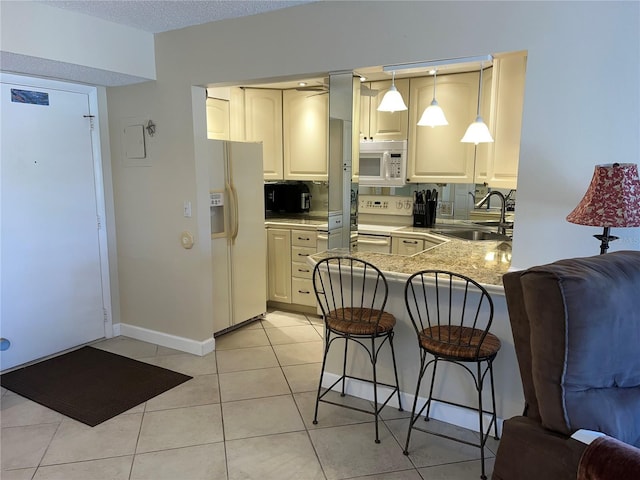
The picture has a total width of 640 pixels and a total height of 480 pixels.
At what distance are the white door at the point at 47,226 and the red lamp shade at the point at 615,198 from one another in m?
3.54

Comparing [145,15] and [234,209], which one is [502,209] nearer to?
[234,209]

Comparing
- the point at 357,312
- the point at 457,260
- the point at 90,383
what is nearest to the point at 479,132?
the point at 457,260

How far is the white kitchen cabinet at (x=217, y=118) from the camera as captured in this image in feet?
14.3

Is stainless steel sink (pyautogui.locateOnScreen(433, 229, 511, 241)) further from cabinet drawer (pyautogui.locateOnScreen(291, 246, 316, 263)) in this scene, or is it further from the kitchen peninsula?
cabinet drawer (pyautogui.locateOnScreen(291, 246, 316, 263))

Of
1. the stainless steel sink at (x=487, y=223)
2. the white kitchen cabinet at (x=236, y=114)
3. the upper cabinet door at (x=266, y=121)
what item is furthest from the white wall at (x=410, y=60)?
the stainless steel sink at (x=487, y=223)

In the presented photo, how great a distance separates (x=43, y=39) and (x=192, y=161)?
115cm

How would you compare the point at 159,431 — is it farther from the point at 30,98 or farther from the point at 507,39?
the point at 507,39

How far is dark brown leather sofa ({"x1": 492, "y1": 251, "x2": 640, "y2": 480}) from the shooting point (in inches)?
53.8

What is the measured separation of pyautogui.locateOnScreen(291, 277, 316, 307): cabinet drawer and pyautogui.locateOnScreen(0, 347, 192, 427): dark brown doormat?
1551 mm

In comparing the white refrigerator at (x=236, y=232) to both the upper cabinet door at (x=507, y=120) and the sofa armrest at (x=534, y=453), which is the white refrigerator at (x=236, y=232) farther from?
the sofa armrest at (x=534, y=453)

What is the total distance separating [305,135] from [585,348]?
3692mm

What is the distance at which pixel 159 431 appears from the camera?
8.37 feet

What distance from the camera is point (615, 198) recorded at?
1.87 m

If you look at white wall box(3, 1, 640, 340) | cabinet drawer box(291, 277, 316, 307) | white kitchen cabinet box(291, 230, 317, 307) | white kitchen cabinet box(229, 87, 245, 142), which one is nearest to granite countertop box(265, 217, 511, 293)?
white wall box(3, 1, 640, 340)
